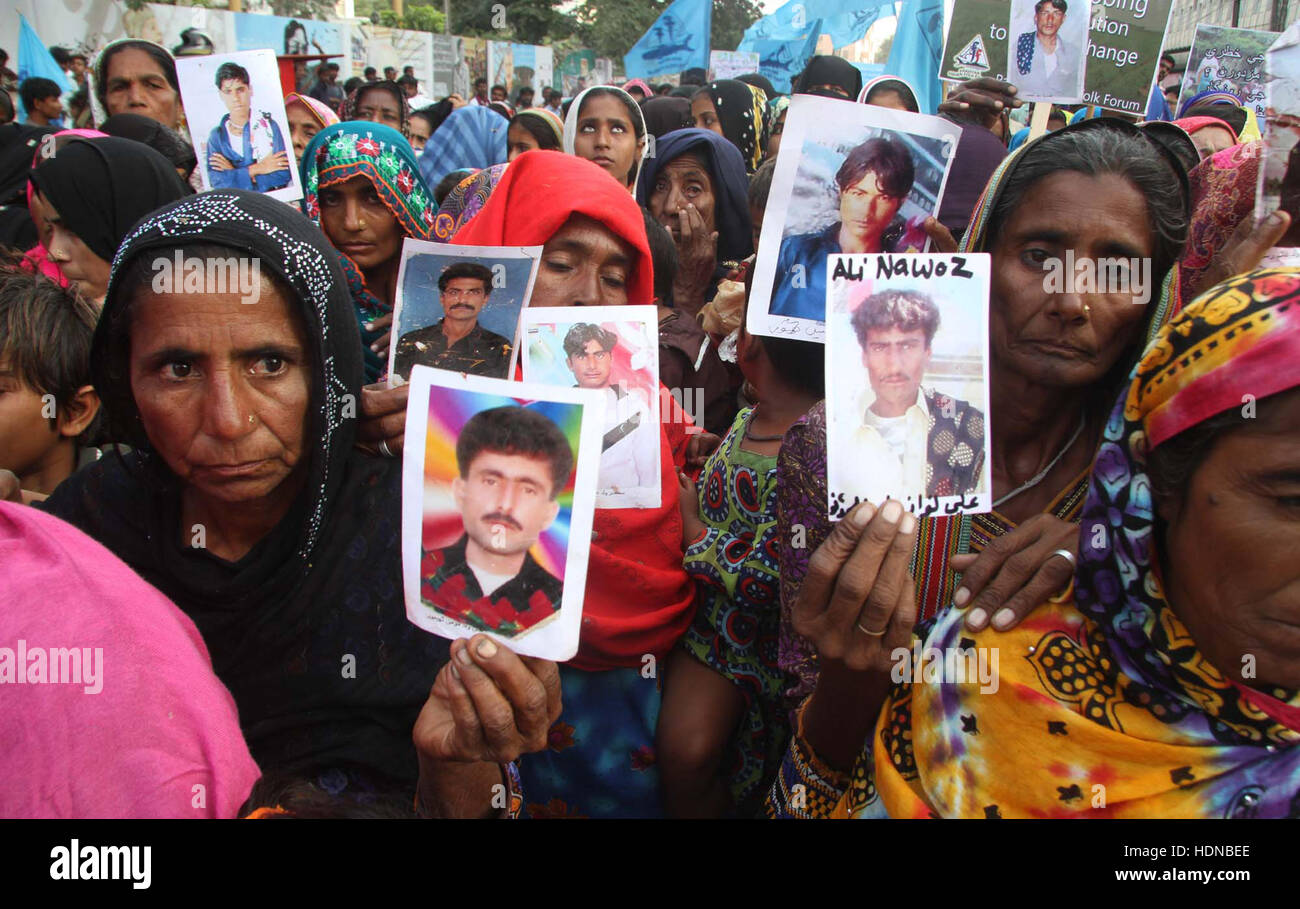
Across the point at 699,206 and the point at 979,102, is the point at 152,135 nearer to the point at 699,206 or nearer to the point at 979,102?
the point at 699,206

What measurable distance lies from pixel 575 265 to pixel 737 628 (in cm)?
115

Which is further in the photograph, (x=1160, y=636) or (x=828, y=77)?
(x=828, y=77)

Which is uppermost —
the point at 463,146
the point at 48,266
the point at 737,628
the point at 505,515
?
the point at 463,146

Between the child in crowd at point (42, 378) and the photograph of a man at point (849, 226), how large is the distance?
1.91 metres

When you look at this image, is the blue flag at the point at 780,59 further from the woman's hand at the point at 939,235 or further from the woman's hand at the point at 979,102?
the woman's hand at the point at 939,235

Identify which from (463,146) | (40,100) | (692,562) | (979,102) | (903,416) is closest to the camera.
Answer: (903,416)

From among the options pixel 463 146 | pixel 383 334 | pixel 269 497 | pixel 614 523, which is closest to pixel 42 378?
pixel 269 497

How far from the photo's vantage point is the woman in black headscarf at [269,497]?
1.60 meters

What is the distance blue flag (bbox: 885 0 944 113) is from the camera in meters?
6.35

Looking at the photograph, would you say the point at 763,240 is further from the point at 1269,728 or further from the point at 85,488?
the point at 85,488

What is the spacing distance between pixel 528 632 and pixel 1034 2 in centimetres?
344

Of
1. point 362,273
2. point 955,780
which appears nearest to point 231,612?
point 955,780

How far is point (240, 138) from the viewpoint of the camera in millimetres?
4109

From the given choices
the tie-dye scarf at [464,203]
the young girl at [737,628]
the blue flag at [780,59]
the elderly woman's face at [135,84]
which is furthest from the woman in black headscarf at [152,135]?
the blue flag at [780,59]
